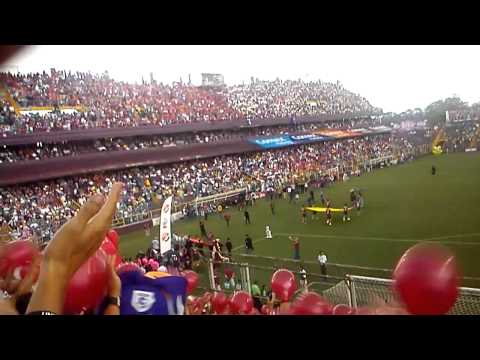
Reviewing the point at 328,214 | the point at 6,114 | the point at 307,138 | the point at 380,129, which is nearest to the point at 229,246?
the point at 328,214

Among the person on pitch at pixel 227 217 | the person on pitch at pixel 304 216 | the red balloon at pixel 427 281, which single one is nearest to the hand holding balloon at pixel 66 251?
the red balloon at pixel 427 281

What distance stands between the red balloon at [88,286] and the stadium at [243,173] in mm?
2866

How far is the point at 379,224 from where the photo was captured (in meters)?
5.49

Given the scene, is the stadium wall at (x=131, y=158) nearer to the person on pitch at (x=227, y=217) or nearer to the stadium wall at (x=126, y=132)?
the stadium wall at (x=126, y=132)

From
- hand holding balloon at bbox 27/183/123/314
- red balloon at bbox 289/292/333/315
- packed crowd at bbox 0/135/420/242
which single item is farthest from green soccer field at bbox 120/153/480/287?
hand holding balloon at bbox 27/183/123/314

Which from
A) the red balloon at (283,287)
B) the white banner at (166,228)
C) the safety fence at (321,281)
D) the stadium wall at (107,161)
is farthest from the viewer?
the stadium wall at (107,161)

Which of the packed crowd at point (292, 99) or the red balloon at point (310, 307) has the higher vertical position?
the packed crowd at point (292, 99)

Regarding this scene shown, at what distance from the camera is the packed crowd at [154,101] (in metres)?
4.89

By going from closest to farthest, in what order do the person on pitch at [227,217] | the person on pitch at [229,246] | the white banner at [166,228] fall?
the white banner at [166,228] → the person on pitch at [229,246] → the person on pitch at [227,217]

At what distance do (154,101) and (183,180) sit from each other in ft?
3.32

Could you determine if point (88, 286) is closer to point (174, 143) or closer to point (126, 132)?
point (174, 143)

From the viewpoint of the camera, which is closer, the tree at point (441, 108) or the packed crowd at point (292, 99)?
the tree at point (441, 108)

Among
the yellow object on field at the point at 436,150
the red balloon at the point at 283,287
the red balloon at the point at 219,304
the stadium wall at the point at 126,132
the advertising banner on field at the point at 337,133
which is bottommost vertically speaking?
the red balloon at the point at 219,304
